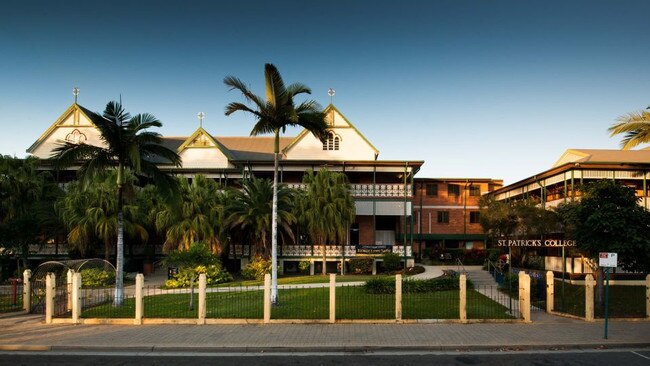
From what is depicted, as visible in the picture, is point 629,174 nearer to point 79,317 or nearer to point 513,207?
point 513,207

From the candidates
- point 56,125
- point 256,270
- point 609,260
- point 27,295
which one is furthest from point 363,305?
point 56,125

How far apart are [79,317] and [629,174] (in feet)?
98.4

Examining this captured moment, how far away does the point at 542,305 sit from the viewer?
17.5 m

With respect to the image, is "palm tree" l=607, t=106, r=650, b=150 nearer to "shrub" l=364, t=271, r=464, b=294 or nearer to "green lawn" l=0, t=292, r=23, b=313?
"shrub" l=364, t=271, r=464, b=294

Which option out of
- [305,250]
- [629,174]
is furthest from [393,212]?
[629,174]

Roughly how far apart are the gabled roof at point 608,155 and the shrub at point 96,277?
93.3 feet

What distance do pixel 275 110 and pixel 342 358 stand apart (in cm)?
945

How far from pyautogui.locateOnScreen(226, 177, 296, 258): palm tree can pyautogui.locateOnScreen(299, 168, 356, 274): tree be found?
1119 mm

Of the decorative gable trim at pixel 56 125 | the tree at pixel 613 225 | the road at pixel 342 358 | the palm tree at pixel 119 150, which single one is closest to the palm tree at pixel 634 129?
the tree at pixel 613 225

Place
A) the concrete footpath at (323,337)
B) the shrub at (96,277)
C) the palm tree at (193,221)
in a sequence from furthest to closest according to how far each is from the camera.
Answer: the palm tree at (193,221), the shrub at (96,277), the concrete footpath at (323,337)

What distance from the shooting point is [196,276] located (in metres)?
24.4

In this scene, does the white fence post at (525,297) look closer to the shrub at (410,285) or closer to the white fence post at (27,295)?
the shrub at (410,285)

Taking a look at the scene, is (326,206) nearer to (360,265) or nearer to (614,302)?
(360,265)

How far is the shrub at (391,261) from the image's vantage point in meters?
28.9
